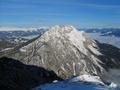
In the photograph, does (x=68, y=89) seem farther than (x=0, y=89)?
Yes

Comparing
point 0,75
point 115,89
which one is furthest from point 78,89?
point 0,75

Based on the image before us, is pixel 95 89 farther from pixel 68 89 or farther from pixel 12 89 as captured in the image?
pixel 12 89

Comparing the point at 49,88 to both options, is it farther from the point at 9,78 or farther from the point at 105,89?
the point at 9,78

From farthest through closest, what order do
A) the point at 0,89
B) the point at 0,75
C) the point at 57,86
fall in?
the point at 0,75 → the point at 57,86 → the point at 0,89

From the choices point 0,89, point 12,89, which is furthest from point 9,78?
point 0,89

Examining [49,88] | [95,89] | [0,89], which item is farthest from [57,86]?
[0,89]

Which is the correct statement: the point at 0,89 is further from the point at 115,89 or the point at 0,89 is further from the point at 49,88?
the point at 115,89

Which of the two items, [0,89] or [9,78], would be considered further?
[9,78]

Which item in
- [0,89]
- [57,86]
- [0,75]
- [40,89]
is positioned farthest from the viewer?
[0,75]
